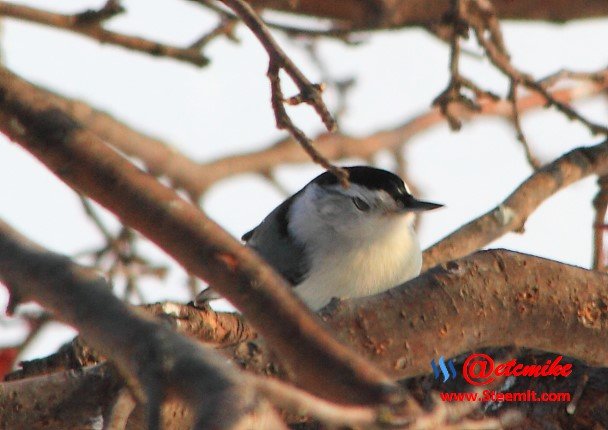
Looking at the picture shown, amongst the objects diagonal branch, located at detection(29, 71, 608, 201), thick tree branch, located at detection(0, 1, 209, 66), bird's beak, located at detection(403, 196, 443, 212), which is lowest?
bird's beak, located at detection(403, 196, 443, 212)

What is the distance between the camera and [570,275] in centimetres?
266

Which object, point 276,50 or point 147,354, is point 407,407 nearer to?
point 147,354

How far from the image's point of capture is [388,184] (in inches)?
175

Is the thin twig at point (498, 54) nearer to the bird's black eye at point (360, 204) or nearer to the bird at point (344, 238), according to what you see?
the bird at point (344, 238)

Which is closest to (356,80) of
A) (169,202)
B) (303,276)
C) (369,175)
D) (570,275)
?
(369,175)

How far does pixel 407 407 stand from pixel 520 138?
2623 millimetres

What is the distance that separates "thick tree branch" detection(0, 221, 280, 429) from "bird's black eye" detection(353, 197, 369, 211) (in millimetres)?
2816

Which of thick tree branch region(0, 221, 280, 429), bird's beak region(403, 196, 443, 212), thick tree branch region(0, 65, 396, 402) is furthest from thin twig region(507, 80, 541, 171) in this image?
thick tree branch region(0, 221, 280, 429)

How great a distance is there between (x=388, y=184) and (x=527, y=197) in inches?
31.1

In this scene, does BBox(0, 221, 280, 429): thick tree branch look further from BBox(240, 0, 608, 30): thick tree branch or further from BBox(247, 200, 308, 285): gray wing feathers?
BBox(240, 0, 608, 30): thick tree branch

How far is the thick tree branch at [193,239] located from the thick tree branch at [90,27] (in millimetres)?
1897

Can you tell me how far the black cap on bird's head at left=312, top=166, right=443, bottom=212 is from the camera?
4449 millimetres
